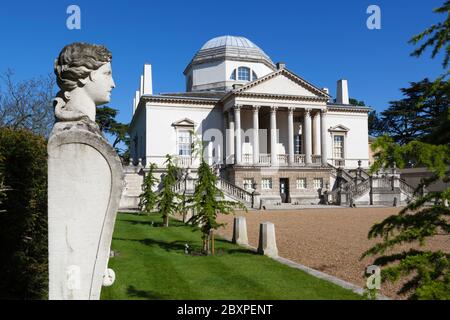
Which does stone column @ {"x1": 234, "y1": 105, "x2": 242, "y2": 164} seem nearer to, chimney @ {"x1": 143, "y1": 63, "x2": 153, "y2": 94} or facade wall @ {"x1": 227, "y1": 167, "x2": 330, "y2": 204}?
facade wall @ {"x1": 227, "y1": 167, "x2": 330, "y2": 204}

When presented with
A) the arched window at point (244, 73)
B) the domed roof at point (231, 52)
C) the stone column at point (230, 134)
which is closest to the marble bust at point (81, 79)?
the stone column at point (230, 134)

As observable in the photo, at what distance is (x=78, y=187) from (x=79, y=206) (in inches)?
6.2

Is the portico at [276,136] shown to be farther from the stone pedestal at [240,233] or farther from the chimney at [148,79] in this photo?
the stone pedestal at [240,233]

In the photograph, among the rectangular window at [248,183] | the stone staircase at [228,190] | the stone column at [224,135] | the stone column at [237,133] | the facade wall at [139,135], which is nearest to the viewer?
the stone staircase at [228,190]

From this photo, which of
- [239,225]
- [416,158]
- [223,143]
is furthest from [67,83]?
[223,143]

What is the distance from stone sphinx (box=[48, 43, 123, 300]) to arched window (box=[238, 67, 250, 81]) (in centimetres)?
4445

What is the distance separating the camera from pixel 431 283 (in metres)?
3.30

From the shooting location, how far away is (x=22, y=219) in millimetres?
6270

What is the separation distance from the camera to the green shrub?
6.11 m

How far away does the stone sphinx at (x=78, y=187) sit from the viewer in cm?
329

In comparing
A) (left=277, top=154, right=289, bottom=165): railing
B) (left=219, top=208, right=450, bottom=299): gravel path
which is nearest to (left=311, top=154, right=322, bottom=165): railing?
(left=277, top=154, right=289, bottom=165): railing

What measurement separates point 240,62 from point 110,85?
4489 centimetres

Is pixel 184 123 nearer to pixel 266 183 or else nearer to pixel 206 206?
pixel 266 183

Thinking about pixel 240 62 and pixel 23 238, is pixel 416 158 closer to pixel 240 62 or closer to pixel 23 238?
pixel 23 238
